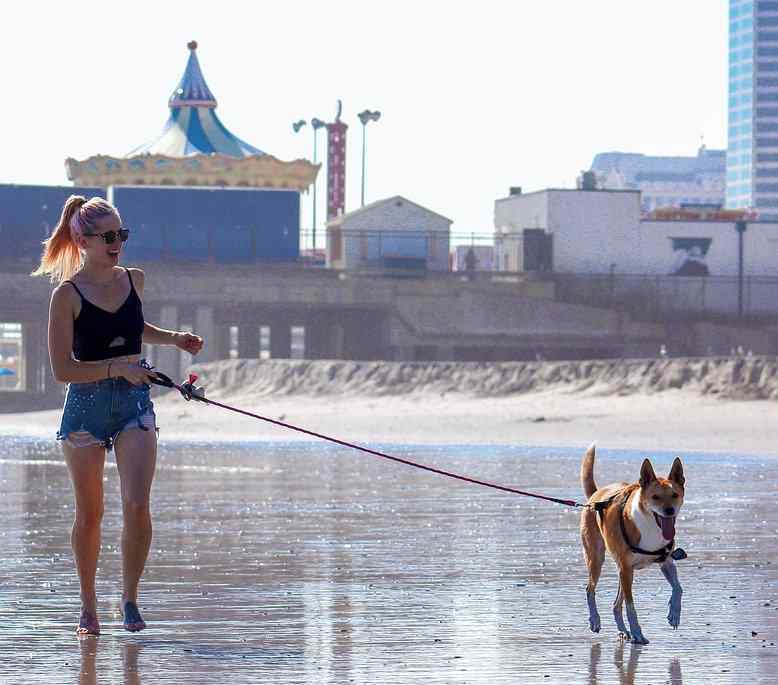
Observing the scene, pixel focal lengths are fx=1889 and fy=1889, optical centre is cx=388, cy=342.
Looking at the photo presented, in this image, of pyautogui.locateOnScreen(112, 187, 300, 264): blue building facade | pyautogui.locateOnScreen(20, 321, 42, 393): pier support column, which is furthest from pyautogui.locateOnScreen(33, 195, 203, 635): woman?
pyautogui.locateOnScreen(112, 187, 300, 264): blue building facade

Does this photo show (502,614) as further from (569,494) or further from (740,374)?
(740,374)

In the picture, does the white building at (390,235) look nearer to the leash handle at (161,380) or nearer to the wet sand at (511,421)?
the wet sand at (511,421)

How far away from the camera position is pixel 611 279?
236 feet

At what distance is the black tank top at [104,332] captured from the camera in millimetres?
7992

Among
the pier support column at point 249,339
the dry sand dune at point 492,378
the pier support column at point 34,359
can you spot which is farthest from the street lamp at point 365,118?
the dry sand dune at point 492,378

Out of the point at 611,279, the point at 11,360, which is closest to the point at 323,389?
the point at 611,279

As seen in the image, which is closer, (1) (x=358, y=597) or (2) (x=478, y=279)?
(1) (x=358, y=597)

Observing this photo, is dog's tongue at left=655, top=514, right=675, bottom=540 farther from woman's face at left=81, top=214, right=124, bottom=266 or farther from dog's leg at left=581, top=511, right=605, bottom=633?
woman's face at left=81, top=214, right=124, bottom=266

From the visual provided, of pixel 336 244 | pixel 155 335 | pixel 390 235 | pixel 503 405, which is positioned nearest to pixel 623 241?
pixel 390 235

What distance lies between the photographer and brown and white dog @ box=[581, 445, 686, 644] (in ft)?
26.1

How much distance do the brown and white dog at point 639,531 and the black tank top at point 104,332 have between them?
7.20ft

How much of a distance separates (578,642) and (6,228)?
65146mm

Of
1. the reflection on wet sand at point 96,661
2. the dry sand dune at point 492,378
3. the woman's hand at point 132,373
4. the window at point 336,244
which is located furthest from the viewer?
the window at point 336,244

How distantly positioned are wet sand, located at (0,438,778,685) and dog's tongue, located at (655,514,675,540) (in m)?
0.45
